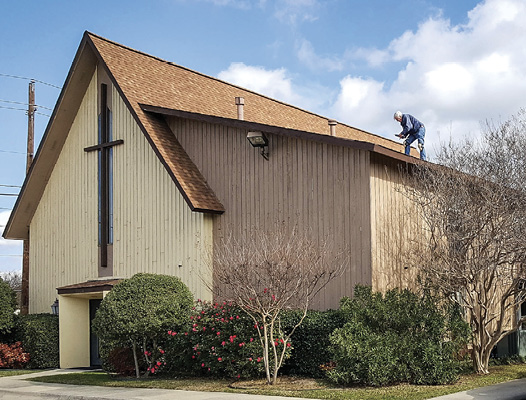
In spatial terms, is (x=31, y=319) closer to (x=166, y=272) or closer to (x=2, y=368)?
(x=2, y=368)

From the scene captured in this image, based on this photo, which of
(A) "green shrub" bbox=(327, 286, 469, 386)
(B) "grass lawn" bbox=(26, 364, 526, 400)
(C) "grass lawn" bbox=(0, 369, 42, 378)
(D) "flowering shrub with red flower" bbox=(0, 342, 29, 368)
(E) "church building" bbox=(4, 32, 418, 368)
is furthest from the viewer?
(D) "flowering shrub with red flower" bbox=(0, 342, 29, 368)

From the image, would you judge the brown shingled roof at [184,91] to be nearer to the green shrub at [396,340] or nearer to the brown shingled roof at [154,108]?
the brown shingled roof at [154,108]

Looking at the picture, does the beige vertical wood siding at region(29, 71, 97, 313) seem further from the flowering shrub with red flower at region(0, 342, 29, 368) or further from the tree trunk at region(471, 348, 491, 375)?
the tree trunk at region(471, 348, 491, 375)

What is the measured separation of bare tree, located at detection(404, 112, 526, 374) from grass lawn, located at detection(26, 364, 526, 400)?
1270 millimetres

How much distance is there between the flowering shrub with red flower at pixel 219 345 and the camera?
55.6 feet

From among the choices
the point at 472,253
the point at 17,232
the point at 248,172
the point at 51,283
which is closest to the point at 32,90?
the point at 17,232

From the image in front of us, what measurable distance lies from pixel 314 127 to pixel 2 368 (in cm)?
1339

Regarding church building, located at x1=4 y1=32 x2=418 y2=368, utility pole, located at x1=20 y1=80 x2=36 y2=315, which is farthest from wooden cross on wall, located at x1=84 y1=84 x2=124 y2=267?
utility pole, located at x1=20 y1=80 x2=36 y2=315

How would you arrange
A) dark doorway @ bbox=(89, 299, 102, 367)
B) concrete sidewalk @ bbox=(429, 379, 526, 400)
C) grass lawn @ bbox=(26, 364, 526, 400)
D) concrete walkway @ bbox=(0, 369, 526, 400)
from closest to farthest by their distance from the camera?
1. concrete sidewalk @ bbox=(429, 379, 526, 400)
2. concrete walkway @ bbox=(0, 369, 526, 400)
3. grass lawn @ bbox=(26, 364, 526, 400)
4. dark doorway @ bbox=(89, 299, 102, 367)

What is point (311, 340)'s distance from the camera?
17.2 metres

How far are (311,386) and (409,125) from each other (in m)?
8.01

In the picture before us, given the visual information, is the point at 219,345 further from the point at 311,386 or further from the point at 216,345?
the point at 311,386

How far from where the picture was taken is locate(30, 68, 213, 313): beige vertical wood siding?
2109 centimetres

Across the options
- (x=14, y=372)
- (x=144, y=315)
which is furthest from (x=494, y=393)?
(x=14, y=372)
